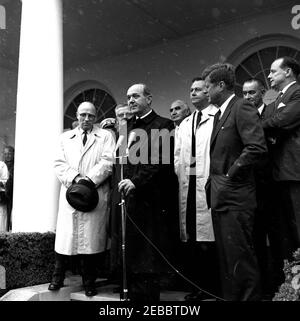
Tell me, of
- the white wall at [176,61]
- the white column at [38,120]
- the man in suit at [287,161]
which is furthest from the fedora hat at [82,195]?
the white wall at [176,61]

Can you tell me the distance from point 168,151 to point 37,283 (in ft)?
8.80

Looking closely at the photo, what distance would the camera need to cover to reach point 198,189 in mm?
5254

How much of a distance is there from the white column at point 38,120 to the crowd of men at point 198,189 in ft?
2.98

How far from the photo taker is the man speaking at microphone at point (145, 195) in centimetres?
475

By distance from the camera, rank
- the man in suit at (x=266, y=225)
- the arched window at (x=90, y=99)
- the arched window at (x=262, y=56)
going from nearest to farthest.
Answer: the man in suit at (x=266, y=225)
the arched window at (x=262, y=56)
the arched window at (x=90, y=99)

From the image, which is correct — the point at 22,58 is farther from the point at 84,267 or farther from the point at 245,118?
the point at 245,118

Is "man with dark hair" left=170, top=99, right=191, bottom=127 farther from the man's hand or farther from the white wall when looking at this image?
the white wall

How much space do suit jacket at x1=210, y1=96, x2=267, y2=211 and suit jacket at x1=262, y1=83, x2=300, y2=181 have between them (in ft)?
1.37

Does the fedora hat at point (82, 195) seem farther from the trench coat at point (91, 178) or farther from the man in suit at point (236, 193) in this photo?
the man in suit at point (236, 193)

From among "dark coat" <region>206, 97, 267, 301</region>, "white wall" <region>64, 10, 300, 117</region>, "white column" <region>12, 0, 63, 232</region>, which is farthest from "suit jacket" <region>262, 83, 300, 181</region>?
"white wall" <region>64, 10, 300, 117</region>

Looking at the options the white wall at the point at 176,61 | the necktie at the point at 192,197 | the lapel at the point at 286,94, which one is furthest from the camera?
the white wall at the point at 176,61

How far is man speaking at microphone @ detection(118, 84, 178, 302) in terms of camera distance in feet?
15.6
